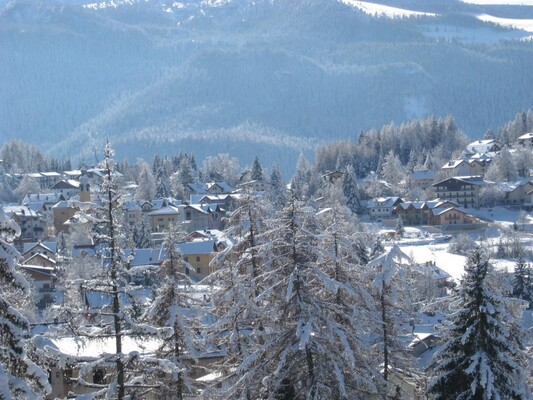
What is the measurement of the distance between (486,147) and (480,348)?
350ft

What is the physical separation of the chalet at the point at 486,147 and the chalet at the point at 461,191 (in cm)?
2388

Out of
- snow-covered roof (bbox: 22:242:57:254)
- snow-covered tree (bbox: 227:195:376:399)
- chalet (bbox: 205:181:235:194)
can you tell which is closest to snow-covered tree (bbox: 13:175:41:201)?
chalet (bbox: 205:181:235:194)

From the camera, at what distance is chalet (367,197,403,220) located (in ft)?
300

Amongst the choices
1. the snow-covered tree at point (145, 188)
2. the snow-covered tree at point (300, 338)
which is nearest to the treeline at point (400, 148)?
the snow-covered tree at point (145, 188)

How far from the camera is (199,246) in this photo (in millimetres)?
64250

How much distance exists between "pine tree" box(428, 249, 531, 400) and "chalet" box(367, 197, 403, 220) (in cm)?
7400

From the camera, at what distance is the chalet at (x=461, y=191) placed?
93812 millimetres

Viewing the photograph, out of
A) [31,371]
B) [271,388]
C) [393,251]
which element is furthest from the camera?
[393,251]

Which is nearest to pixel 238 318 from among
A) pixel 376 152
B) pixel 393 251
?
A: pixel 393 251

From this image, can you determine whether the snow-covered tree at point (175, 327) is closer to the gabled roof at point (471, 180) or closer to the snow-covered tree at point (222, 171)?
the gabled roof at point (471, 180)

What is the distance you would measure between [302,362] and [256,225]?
492 centimetres

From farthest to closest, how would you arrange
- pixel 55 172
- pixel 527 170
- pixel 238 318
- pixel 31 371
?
pixel 55 172 < pixel 527 170 < pixel 238 318 < pixel 31 371

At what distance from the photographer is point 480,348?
56.0ft

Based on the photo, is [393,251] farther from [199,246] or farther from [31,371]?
[199,246]
